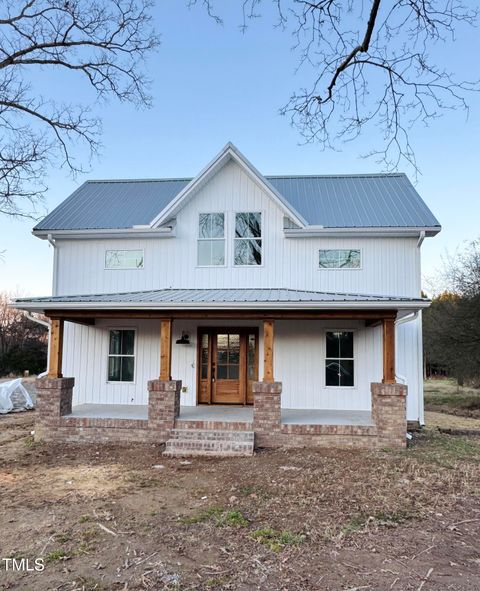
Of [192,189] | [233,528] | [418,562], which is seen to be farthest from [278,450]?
[192,189]

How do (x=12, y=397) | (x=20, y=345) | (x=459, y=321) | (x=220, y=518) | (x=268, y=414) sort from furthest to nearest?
(x=20, y=345), (x=459, y=321), (x=12, y=397), (x=268, y=414), (x=220, y=518)

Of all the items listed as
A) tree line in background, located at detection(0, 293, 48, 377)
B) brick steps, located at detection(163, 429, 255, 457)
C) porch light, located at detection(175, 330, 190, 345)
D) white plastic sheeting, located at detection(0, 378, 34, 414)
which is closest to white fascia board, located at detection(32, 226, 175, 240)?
porch light, located at detection(175, 330, 190, 345)

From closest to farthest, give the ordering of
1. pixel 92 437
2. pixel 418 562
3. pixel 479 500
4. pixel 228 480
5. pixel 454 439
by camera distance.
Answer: pixel 418 562 → pixel 479 500 → pixel 228 480 → pixel 92 437 → pixel 454 439

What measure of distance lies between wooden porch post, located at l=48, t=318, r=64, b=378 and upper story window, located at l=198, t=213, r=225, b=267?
385 cm

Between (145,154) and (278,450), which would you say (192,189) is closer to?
(145,154)

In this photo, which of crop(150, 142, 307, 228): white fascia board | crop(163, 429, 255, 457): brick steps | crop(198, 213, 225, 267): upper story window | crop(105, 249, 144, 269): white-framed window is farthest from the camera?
crop(105, 249, 144, 269): white-framed window

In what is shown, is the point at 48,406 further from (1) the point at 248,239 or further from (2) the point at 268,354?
(1) the point at 248,239

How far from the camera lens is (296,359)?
37.0ft

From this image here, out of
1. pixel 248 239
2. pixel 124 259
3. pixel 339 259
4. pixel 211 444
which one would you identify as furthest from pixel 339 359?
pixel 124 259

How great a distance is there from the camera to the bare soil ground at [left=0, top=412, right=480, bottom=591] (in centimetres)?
393

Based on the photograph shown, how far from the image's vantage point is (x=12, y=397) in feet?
52.0

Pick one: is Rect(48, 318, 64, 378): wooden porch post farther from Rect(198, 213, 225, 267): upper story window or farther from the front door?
Rect(198, 213, 225, 267): upper story window

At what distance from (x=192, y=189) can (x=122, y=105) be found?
2.73 metres

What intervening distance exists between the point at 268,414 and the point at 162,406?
2139mm
